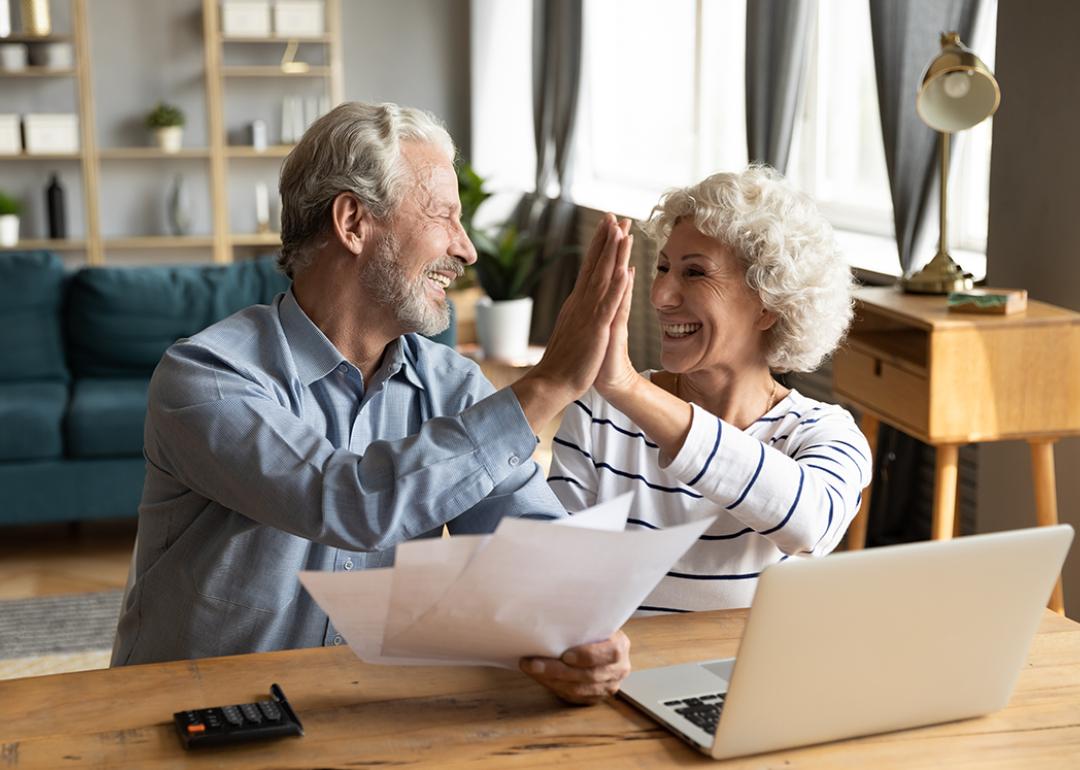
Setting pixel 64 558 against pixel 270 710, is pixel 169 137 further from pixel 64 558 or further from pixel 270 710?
pixel 270 710

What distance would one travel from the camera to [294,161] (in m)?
1.70

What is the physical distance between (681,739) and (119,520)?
149 inches

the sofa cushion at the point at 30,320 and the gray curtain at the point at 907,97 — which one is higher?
the gray curtain at the point at 907,97

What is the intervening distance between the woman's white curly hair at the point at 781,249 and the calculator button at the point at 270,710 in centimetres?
96

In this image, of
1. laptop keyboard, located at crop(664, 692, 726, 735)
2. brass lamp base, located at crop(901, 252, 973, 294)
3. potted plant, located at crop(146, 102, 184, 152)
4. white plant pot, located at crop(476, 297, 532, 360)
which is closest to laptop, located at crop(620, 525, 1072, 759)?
laptop keyboard, located at crop(664, 692, 726, 735)

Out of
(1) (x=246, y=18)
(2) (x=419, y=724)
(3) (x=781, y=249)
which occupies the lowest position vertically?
(2) (x=419, y=724)

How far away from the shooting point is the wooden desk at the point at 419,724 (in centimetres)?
116

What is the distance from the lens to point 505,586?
1.11 m

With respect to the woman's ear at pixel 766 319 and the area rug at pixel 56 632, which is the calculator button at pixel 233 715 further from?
the area rug at pixel 56 632

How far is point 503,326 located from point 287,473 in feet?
13.0

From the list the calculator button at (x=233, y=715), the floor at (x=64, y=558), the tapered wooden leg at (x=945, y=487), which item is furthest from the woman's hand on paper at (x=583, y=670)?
the floor at (x=64, y=558)

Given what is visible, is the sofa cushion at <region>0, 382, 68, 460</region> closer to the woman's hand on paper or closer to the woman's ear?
the woman's ear

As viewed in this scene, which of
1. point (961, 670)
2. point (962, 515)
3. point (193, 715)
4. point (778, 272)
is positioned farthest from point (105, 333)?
point (961, 670)

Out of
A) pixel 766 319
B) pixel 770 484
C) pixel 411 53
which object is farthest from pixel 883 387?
pixel 411 53
